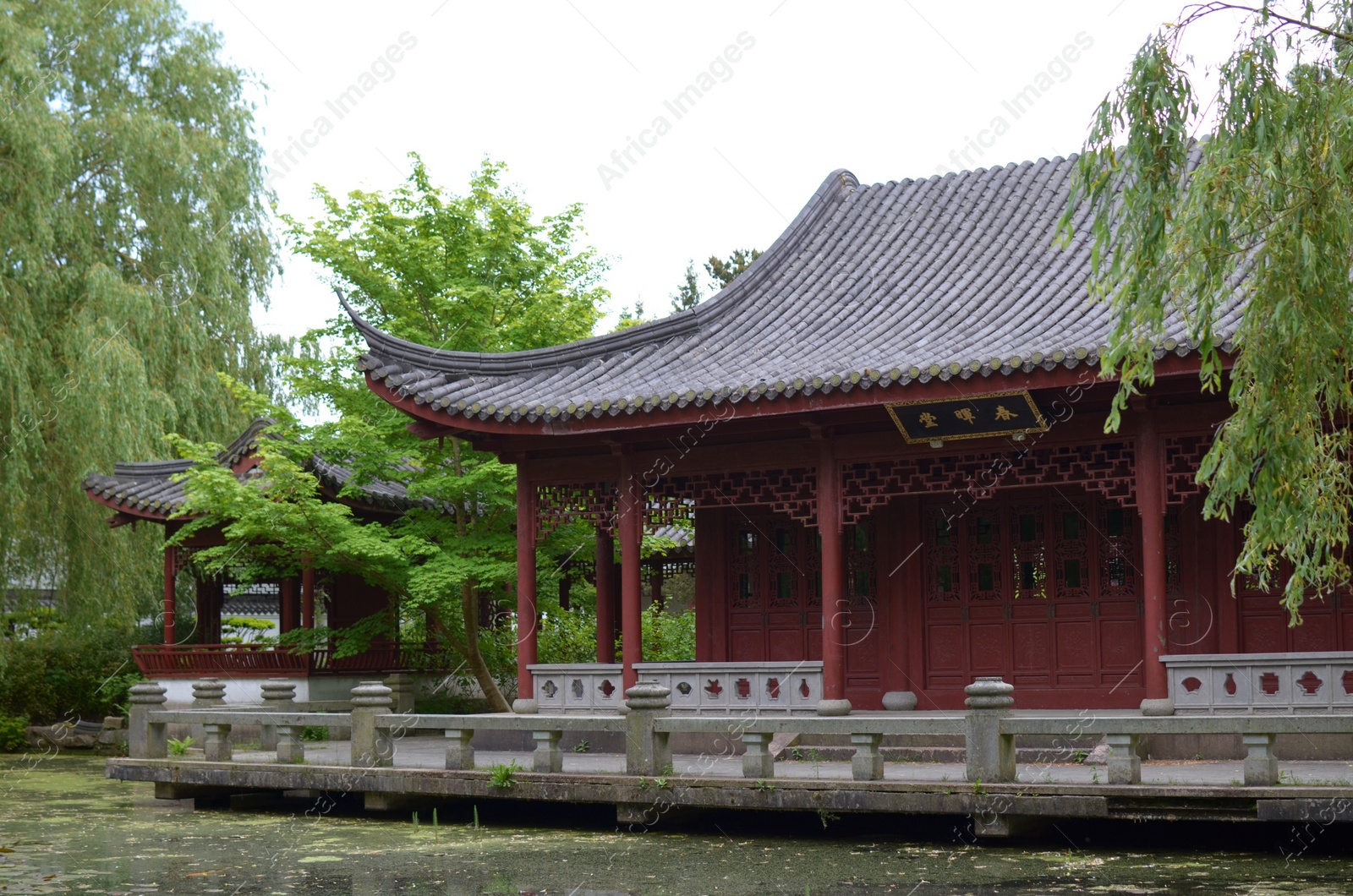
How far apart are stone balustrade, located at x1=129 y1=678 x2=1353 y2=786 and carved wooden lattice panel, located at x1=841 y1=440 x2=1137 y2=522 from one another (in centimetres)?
185

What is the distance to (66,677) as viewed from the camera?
21781mm

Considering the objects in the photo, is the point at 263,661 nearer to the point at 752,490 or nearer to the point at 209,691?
the point at 209,691

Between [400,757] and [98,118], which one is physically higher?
[98,118]

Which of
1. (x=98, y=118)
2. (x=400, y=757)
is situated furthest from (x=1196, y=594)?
(x=98, y=118)

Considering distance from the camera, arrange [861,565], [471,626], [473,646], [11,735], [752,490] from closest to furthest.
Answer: [752,490]
[861,565]
[471,626]
[473,646]
[11,735]

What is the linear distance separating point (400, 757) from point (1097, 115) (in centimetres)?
877

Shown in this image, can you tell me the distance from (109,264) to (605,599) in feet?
32.7

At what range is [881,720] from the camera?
1055 cm

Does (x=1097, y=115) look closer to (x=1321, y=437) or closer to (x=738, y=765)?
(x=1321, y=437)

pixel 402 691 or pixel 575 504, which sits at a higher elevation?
pixel 575 504

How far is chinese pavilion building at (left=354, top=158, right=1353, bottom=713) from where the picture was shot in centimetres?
1185

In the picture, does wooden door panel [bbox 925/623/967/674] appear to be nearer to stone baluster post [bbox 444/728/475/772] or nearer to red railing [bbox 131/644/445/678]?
stone baluster post [bbox 444/728/475/772]

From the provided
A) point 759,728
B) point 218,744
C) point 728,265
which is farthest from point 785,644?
point 728,265

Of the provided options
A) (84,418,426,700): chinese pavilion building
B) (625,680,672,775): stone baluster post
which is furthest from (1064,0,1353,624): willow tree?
(84,418,426,700): chinese pavilion building
